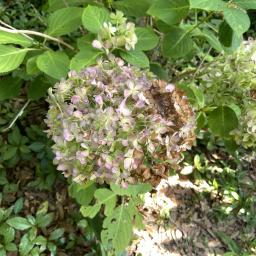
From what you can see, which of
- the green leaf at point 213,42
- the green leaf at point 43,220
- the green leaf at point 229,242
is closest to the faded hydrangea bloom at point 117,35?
the green leaf at point 213,42

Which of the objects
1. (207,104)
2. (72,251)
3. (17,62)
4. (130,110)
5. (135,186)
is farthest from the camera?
(72,251)

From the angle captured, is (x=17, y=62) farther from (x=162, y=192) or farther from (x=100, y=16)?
(x=162, y=192)

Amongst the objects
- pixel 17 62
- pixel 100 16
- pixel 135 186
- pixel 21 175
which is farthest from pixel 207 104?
pixel 21 175

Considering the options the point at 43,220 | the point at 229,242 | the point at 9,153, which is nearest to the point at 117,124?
the point at 43,220

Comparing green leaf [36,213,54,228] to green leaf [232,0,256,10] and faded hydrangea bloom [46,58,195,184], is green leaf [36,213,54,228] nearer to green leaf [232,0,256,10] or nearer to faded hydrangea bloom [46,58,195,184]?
faded hydrangea bloom [46,58,195,184]

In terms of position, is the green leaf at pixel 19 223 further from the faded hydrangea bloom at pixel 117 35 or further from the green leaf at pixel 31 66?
the faded hydrangea bloom at pixel 117 35
